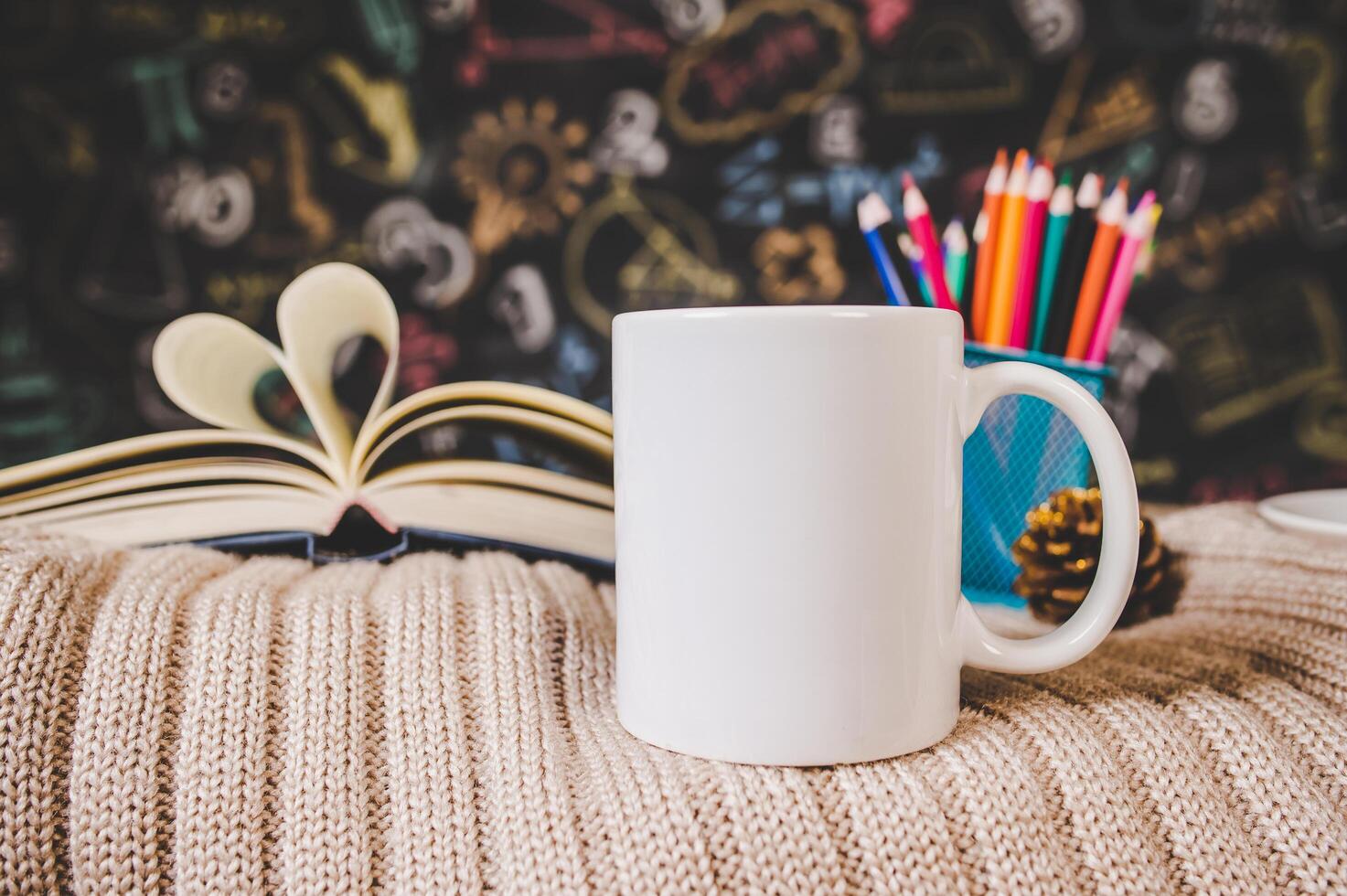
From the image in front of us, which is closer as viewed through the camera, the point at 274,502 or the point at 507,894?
the point at 507,894

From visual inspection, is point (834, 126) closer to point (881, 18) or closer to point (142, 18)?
point (881, 18)

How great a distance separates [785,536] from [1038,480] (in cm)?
23

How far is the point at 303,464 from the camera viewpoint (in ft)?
1.47

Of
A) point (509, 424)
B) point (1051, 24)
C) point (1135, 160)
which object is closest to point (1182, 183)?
point (1135, 160)

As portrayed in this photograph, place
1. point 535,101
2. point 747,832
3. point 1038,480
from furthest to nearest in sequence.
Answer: point 535,101 → point 1038,480 → point 747,832

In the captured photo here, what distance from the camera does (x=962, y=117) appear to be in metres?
0.57

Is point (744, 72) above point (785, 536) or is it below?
above

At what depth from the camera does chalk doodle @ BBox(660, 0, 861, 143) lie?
565mm

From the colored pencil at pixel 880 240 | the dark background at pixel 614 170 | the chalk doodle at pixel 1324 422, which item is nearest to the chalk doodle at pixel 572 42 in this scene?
the dark background at pixel 614 170

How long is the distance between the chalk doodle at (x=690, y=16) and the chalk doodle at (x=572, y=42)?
0.01m

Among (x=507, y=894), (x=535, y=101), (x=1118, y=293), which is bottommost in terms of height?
(x=507, y=894)

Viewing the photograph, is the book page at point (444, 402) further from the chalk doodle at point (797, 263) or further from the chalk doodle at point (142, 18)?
the chalk doodle at point (142, 18)

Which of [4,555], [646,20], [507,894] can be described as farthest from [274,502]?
[646,20]

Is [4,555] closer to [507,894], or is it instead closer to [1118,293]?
[507,894]
